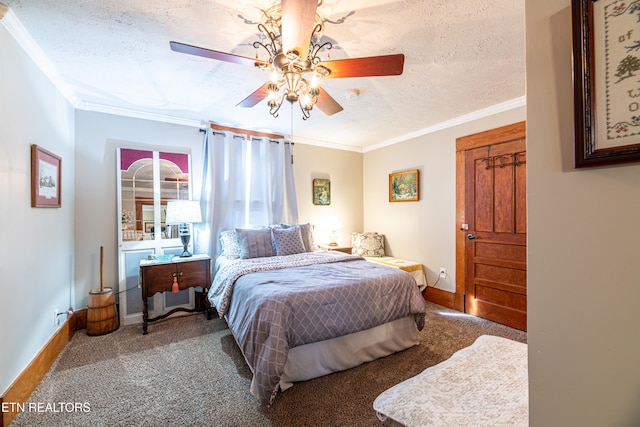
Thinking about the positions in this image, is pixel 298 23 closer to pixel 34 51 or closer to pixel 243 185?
pixel 34 51

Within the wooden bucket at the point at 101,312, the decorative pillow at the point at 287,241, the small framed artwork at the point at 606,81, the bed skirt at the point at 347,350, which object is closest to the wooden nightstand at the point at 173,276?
the wooden bucket at the point at 101,312

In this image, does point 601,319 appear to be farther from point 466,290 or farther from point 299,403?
point 466,290

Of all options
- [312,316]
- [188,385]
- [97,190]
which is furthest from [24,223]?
[312,316]

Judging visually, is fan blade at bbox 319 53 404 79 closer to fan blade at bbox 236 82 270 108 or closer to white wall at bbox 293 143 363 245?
fan blade at bbox 236 82 270 108

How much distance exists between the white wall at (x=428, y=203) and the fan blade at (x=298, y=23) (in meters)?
2.73

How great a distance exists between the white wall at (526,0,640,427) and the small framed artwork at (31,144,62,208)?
9.91 feet

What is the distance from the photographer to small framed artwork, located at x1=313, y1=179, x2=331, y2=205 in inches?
181

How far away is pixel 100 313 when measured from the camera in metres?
2.81

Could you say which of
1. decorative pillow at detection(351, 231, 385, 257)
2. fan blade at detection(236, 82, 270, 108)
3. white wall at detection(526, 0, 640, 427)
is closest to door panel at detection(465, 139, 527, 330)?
decorative pillow at detection(351, 231, 385, 257)

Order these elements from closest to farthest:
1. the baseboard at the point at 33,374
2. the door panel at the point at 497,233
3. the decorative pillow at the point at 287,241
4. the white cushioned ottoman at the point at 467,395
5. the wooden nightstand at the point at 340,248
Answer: the white cushioned ottoman at the point at 467,395, the baseboard at the point at 33,374, the door panel at the point at 497,233, the decorative pillow at the point at 287,241, the wooden nightstand at the point at 340,248

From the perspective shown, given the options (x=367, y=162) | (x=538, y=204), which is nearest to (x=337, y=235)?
(x=367, y=162)

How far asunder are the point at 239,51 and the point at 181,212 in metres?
1.96

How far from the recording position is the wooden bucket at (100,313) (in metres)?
2.79

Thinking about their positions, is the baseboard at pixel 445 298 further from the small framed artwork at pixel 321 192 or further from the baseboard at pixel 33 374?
the baseboard at pixel 33 374
